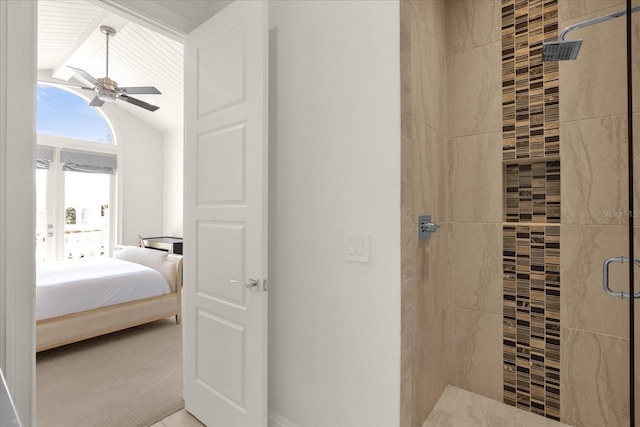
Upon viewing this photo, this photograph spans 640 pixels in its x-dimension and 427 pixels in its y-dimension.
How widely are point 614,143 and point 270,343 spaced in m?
2.00

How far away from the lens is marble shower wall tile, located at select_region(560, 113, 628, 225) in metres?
1.64

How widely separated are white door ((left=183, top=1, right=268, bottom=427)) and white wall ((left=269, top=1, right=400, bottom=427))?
0.20 meters

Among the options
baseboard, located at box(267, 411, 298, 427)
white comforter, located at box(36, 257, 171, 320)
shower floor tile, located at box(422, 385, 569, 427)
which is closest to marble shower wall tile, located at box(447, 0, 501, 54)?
shower floor tile, located at box(422, 385, 569, 427)

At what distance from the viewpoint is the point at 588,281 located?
174cm

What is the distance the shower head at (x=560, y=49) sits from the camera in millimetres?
1402

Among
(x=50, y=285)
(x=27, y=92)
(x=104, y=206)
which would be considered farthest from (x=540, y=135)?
(x=104, y=206)

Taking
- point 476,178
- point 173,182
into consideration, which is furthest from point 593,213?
point 173,182

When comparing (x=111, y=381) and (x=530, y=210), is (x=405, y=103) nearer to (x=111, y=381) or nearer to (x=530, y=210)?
(x=530, y=210)

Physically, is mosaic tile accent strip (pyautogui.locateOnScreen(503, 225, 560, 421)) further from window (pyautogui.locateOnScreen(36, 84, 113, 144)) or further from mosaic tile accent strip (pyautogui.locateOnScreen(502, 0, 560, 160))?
window (pyautogui.locateOnScreen(36, 84, 113, 144))

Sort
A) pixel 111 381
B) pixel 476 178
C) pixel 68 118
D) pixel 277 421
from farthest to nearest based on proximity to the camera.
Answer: pixel 68 118
pixel 111 381
pixel 476 178
pixel 277 421

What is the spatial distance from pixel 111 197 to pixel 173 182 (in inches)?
42.2

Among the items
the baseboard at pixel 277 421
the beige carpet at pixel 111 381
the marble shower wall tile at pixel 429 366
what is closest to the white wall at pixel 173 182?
the beige carpet at pixel 111 381

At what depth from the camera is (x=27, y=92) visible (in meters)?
1.46

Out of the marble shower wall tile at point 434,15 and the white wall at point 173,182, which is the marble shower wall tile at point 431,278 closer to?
the marble shower wall tile at point 434,15
